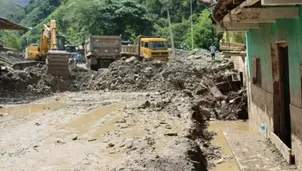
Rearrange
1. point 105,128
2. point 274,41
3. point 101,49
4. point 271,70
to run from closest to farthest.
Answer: point 274,41, point 271,70, point 105,128, point 101,49

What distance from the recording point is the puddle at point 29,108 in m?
15.7

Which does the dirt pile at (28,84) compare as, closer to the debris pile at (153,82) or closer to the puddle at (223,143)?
the debris pile at (153,82)

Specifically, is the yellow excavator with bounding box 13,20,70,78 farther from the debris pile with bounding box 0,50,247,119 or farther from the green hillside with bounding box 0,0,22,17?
the green hillside with bounding box 0,0,22,17

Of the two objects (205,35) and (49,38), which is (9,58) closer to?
(49,38)

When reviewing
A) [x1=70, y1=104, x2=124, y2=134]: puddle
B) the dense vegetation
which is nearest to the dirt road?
[x1=70, y1=104, x2=124, y2=134]: puddle

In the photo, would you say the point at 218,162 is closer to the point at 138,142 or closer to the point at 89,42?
the point at 138,142

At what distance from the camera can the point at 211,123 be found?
15.8 m

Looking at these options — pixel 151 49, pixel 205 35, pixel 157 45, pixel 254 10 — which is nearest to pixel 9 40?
pixel 205 35

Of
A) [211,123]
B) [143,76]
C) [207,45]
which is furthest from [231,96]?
[207,45]

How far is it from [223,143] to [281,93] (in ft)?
8.73

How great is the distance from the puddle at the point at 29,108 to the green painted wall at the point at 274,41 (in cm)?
784

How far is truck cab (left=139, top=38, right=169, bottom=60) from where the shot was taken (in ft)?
101

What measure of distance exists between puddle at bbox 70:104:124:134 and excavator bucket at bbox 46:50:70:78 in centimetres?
850

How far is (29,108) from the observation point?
16.8 meters
